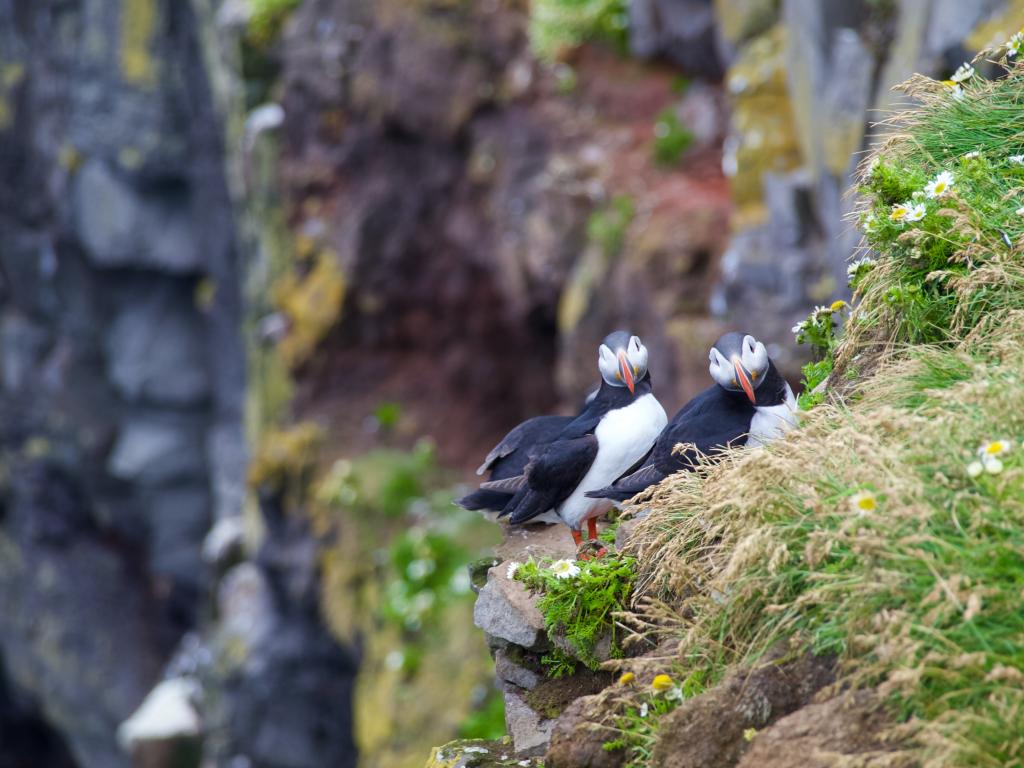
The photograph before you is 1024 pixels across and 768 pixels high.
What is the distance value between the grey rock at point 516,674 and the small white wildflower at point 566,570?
452mm

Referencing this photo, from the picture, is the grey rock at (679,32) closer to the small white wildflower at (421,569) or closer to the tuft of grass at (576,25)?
the tuft of grass at (576,25)

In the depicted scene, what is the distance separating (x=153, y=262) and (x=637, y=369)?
15825 millimetres

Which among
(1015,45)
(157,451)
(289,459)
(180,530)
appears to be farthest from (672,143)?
(180,530)

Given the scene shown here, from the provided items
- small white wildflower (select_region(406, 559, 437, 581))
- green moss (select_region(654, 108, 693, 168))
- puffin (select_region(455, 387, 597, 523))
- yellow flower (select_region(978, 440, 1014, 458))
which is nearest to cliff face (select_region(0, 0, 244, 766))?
small white wildflower (select_region(406, 559, 437, 581))

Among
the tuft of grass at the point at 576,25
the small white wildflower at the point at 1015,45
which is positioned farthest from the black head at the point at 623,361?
the tuft of grass at the point at 576,25

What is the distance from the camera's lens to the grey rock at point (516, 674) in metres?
4.01

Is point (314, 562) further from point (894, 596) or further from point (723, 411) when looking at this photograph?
point (894, 596)

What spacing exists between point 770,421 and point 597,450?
0.80 metres

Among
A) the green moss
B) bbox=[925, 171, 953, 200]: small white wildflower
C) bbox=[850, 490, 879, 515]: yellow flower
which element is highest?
bbox=[925, 171, 953, 200]: small white wildflower

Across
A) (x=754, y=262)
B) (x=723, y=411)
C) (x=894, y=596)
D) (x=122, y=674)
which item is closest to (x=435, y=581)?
(x=754, y=262)

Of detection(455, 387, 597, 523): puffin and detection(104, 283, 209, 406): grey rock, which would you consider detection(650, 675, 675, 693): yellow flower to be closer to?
detection(455, 387, 597, 523): puffin

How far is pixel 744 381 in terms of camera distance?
4.33m

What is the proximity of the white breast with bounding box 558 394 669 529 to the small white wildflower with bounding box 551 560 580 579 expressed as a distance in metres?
0.89

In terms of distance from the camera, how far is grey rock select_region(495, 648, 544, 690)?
4.01m
